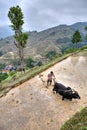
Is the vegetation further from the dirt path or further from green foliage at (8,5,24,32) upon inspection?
green foliage at (8,5,24,32)

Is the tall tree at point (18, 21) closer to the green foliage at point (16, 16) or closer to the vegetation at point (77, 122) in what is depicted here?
the green foliage at point (16, 16)

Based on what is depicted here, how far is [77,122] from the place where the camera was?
21297 mm

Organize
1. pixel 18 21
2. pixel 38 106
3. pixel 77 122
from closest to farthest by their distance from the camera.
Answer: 1. pixel 77 122
2. pixel 38 106
3. pixel 18 21

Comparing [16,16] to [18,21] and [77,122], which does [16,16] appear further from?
[77,122]

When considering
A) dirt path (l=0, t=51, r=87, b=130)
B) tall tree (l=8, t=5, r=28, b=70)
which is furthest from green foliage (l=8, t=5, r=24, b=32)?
dirt path (l=0, t=51, r=87, b=130)

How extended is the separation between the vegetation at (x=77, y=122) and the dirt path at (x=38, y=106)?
1.12 metres

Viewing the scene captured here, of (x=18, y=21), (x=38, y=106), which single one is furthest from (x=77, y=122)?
(x=18, y=21)

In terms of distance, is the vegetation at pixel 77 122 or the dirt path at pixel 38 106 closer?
the vegetation at pixel 77 122

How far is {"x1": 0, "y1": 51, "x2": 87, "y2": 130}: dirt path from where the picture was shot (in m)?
23.4

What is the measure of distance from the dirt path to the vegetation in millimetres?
1125

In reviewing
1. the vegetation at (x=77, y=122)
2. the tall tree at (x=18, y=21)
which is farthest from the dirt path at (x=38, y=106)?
the tall tree at (x=18, y=21)

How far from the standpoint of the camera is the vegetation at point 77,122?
788 inches

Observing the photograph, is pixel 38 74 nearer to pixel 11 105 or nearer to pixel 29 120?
pixel 11 105

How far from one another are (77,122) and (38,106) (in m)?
6.46
